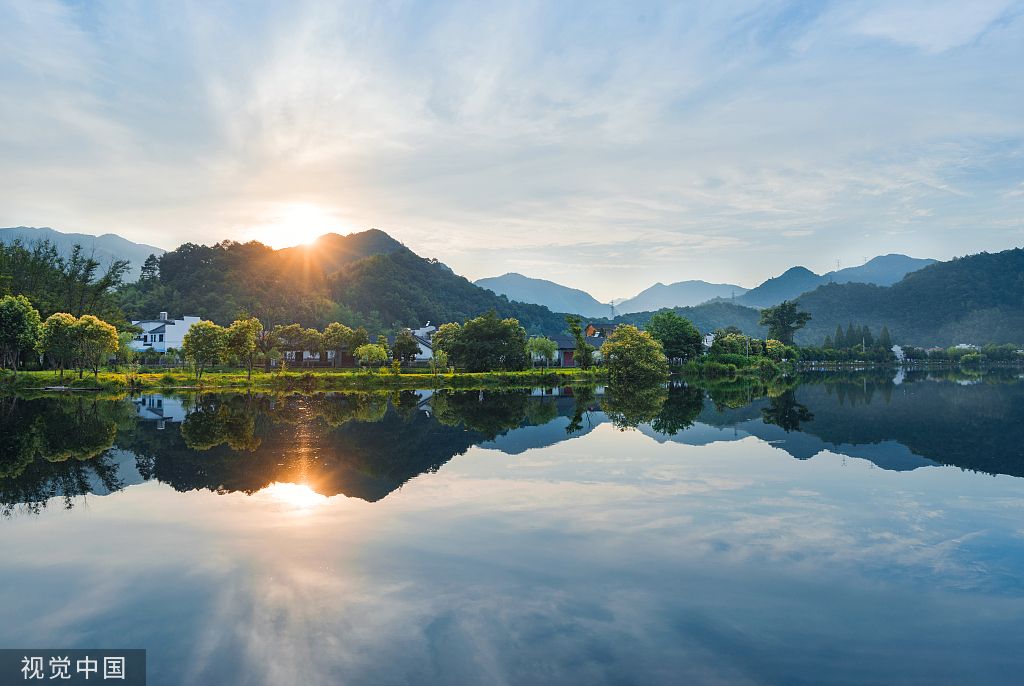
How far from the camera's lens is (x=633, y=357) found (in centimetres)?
6156

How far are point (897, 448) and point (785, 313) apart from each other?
123526 millimetres

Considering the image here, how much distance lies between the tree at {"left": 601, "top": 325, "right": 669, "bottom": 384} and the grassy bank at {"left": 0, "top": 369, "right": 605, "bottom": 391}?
5.48 metres

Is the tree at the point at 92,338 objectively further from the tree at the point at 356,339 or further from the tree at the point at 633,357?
the tree at the point at 633,357

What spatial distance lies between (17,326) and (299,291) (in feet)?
264

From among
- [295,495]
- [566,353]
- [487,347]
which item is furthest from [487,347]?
[295,495]

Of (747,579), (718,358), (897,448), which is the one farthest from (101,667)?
(718,358)

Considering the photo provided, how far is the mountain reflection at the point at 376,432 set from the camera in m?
18.4

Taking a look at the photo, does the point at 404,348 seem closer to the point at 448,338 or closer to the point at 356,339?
the point at 356,339

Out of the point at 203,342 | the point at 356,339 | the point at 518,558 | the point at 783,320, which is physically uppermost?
the point at 783,320

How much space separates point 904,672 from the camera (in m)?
7.48

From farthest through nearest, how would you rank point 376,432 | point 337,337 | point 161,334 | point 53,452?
point 161,334, point 337,337, point 376,432, point 53,452

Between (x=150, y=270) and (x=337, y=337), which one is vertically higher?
(x=150, y=270)

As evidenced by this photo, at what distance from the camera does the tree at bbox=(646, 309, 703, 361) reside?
285ft

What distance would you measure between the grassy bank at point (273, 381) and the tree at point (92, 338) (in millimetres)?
1936
